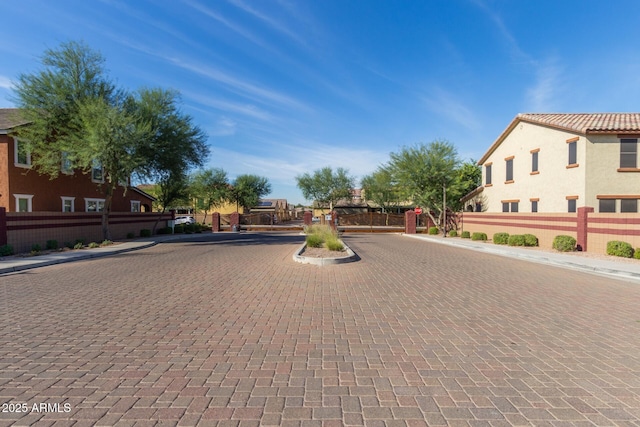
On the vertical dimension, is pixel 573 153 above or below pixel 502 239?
above

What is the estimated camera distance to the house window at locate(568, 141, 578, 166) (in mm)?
20516

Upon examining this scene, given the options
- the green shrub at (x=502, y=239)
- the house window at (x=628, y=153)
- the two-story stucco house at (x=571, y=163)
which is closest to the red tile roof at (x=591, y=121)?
the two-story stucco house at (x=571, y=163)

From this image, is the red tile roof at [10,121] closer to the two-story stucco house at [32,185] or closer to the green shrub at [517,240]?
the two-story stucco house at [32,185]

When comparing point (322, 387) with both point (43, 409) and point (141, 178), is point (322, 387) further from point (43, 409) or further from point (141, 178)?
point (141, 178)

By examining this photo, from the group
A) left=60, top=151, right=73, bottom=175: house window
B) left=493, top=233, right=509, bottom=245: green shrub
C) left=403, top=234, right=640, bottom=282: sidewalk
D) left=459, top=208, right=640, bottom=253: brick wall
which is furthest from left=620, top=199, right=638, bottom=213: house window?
left=60, top=151, right=73, bottom=175: house window

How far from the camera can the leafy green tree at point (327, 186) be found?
198 ft

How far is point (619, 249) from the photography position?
14.1 metres

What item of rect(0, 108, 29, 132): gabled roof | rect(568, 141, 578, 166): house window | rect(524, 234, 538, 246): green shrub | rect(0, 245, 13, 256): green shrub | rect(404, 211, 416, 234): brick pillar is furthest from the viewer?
rect(404, 211, 416, 234): brick pillar

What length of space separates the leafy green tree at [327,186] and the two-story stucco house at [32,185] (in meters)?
37.5

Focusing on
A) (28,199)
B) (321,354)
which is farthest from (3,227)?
(321,354)

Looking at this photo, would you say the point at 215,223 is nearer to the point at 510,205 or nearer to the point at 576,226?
the point at 510,205

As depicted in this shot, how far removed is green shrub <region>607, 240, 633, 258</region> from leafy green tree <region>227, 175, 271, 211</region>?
49.1 metres

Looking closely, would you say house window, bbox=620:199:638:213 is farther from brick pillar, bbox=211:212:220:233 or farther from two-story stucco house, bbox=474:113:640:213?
brick pillar, bbox=211:212:220:233

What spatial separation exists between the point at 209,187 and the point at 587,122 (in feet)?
148
